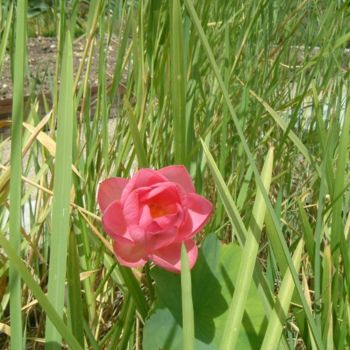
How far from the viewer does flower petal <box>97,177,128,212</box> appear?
0.34 m

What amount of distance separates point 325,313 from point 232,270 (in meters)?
0.09

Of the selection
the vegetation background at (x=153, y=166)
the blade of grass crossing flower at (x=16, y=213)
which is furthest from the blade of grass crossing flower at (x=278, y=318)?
the blade of grass crossing flower at (x=16, y=213)

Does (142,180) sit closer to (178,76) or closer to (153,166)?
(178,76)

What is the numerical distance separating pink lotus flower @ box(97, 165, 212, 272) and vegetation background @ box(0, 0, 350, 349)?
1.1 inches

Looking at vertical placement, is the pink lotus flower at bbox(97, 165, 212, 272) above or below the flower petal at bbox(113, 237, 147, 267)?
above

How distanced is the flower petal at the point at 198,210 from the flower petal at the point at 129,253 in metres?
0.03

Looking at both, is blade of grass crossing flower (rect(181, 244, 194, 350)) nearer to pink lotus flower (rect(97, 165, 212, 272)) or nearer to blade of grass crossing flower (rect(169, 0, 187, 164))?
pink lotus flower (rect(97, 165, 212, 272))

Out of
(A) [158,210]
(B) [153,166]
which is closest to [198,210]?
(A) [158,210]

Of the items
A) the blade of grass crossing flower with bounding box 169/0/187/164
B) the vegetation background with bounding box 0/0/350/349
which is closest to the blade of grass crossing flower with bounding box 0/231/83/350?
the vegetation background with bounding box 0/0/350/349

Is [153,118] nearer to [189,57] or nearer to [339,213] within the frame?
[189,57]

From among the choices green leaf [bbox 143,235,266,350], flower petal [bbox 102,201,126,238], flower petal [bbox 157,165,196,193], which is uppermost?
flower petal [bbox 157,165,196,193]

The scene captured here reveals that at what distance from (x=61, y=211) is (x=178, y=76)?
0.13 meters

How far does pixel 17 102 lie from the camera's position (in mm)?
319

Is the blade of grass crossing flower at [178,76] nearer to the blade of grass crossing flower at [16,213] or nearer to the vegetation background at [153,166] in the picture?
the vegetation background at [153,166]
